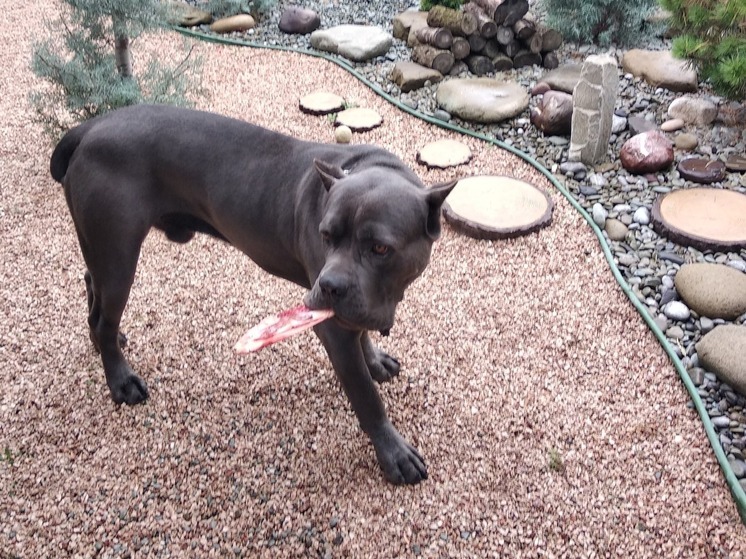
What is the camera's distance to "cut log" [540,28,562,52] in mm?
6062

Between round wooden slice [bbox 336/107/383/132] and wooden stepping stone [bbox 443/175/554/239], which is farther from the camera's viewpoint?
round wooden slice [bbox 336/107/383/132]

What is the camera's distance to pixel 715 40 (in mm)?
4617

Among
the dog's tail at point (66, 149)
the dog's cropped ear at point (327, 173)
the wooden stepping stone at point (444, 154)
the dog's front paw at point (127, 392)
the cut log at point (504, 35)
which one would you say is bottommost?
the dog's front paw at point (127, 392)

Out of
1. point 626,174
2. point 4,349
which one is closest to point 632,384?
point 626,174

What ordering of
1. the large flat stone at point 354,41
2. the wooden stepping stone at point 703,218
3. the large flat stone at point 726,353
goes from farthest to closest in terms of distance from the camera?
the large flat stone at point 354,41 < the wooden stepping stone at point 703,218 < the large flat stone at point 726,353

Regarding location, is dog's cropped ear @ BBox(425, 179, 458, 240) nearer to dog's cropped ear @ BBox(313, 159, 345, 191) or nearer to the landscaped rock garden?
dog's cropped ear @ BBox(313, 159, 345, 191)

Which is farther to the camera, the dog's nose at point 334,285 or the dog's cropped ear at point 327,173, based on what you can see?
the dog's cropped ear at point 327,173

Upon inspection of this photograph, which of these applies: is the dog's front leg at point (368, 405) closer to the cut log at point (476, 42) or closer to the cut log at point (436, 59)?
the cut log at point (436, 59)

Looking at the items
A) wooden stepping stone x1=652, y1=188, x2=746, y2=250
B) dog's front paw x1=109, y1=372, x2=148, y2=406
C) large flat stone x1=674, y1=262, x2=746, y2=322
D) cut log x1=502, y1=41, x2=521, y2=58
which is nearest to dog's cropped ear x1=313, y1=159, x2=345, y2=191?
dog's front paw x1=109, y1=372, x2=148, y2=406

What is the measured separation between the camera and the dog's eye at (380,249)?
195 centimetres

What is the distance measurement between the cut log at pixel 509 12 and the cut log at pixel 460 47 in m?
0.38

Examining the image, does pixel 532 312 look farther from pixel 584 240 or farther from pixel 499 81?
pixel 499 81

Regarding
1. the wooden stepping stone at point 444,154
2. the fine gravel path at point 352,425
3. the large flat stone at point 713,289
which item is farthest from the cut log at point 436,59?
the large flat stone at point 713,289

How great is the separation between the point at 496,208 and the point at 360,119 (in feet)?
5.54
